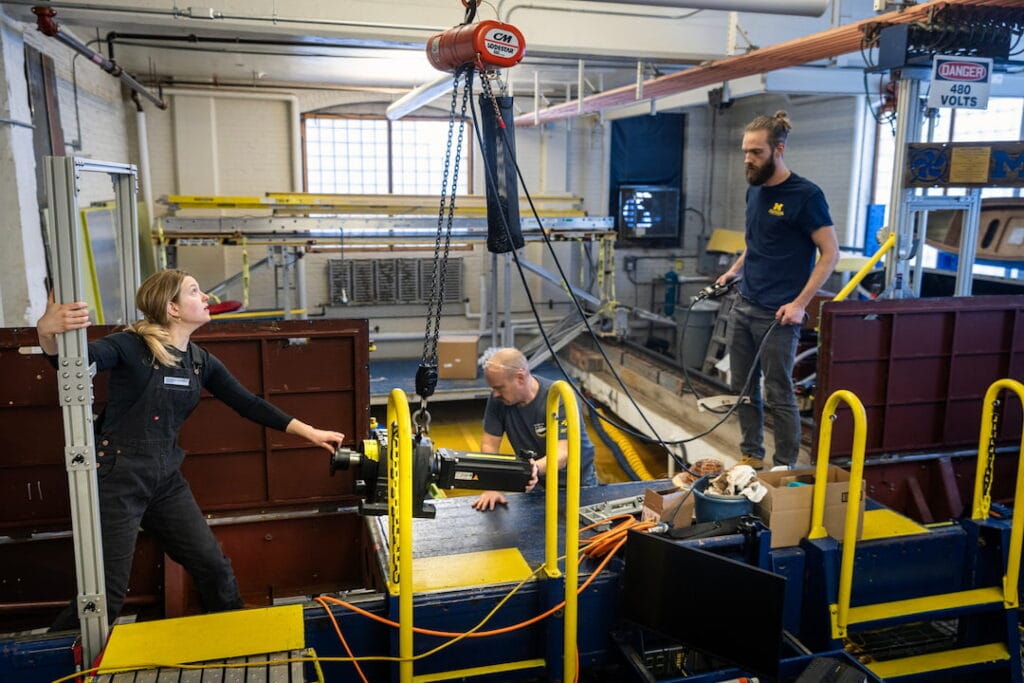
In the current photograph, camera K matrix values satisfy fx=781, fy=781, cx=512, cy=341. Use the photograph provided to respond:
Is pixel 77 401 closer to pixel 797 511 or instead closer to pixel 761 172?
pixel 797 511

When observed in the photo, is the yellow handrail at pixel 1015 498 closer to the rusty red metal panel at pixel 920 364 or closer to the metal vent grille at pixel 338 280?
the rusty red metal panel at pixel 920 364

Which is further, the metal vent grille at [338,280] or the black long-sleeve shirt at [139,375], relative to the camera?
the metal vent grille at [338,280]

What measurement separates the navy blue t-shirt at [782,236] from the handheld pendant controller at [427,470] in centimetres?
221

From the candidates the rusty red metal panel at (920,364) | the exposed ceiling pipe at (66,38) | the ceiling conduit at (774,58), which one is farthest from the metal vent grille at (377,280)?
the rusty red metal panel at (920,364)

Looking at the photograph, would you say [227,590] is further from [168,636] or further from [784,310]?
[784,310]

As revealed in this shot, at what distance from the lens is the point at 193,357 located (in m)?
3.30

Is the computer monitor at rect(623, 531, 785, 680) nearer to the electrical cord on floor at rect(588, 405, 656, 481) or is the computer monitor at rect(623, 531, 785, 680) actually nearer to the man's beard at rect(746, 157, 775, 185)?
the man's beard at rect(746, 157, 775, 185)

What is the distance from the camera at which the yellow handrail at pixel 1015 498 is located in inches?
136

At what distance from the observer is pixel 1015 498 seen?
358 cm

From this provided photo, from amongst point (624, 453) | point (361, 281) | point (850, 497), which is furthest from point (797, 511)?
point (361, 281)

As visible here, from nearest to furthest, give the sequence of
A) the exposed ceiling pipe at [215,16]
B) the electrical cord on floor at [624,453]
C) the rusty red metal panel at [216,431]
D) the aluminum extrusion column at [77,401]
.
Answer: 1. the aluminum extrusion column at [77,401]
2. the rusty red metal panel at [216,431]
3. the exposed ceiling pipe at [215,16]
4. the electrical cord on floor at [624,453]

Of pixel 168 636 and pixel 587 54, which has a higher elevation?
pixel 587 54

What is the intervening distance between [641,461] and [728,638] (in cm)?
523

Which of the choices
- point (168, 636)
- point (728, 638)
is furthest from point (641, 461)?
point (168, 636)
